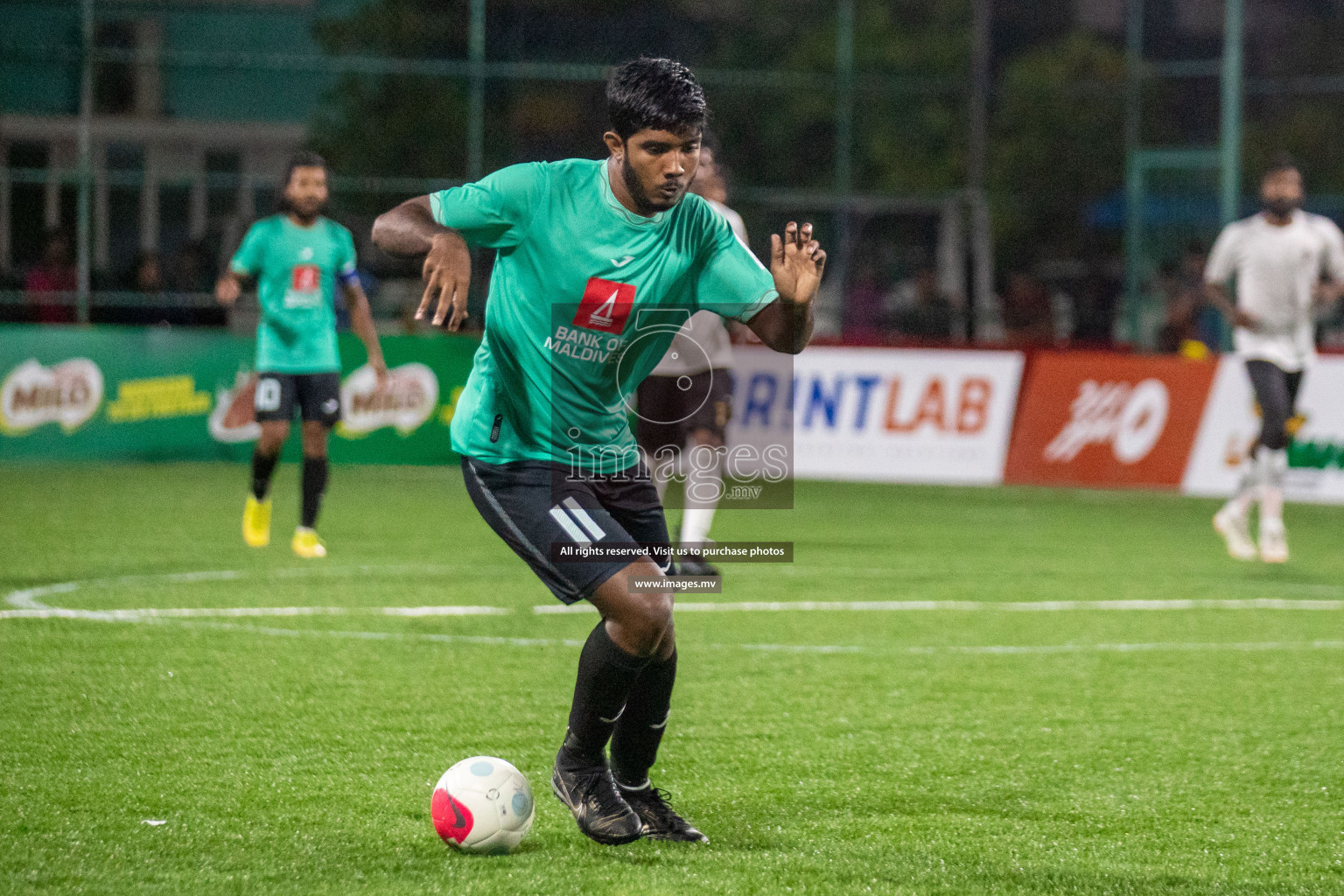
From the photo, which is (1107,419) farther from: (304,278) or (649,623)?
(649,623)

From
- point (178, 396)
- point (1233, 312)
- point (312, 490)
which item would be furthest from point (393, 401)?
point (1233, 312)

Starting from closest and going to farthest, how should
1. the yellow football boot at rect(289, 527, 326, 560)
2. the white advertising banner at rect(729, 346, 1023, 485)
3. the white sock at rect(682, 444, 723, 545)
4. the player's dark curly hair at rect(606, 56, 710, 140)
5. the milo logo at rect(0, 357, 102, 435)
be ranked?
the player's dark curly hair at rect(606, 56, 710, 140) < the white sock at rect(682, 444, 723, 545) < the yellow football boot at rect(289, 527, 326, 560) < the milo logo at rect(0, 357, 102, 435) < the white advertising banner at rect(729, 346, 1023, 485)

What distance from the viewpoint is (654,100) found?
13.5 ft

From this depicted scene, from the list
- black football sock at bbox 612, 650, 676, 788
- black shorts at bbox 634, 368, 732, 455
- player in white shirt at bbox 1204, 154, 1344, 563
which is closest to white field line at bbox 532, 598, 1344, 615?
black shorts at bbox 634, 368, 732, 455

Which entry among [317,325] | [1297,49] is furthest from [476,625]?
[1297,49]

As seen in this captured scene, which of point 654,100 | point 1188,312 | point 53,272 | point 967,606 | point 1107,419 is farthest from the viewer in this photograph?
point 1188,312

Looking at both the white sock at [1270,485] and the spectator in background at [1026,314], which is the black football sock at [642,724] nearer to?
the white sock at [1270,485]

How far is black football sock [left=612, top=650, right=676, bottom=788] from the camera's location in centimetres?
450

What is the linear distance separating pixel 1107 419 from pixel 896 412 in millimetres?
1786

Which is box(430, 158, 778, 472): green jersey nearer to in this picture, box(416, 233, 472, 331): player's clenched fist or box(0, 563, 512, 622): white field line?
box(416, 233, 472, 331): player's clenched fist

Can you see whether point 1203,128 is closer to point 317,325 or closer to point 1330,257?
point 1330,257

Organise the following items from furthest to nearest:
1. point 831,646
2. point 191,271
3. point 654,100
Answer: point 191,271
point 831,646
point 654,100

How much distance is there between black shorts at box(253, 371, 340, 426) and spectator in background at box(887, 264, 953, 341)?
9633mm

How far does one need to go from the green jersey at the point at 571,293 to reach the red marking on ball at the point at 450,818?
34.5 inches
